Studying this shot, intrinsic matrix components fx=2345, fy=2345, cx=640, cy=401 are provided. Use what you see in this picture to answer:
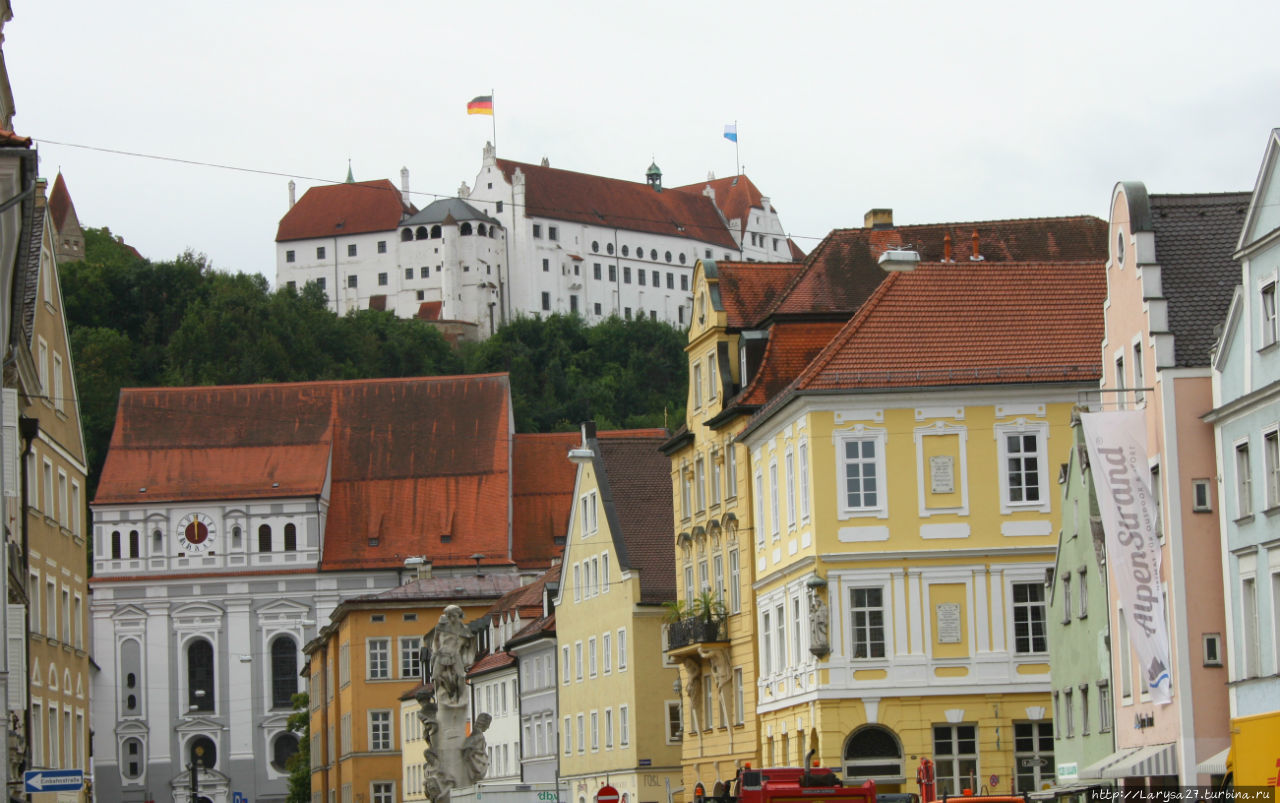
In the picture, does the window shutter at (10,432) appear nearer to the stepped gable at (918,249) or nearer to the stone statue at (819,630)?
the stone statue at (819,630)

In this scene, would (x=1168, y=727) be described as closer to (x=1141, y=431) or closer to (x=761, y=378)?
(x=1141, y=431)

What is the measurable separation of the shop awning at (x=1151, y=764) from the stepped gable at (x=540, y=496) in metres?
74.8

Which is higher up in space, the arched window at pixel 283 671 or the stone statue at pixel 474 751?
the arched window at pixel 283 671

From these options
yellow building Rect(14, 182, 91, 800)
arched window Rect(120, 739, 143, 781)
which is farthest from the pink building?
arched window Rect(120, 739, 143, 781)

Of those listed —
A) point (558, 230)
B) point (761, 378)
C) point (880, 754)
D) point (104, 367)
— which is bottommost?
point (880, 754)

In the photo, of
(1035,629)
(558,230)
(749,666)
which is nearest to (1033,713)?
(1035,629)

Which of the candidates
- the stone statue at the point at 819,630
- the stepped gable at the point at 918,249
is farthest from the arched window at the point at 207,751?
the stone statue at the point at 819,630

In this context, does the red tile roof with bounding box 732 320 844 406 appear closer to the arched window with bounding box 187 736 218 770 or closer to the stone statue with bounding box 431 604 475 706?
the stone statue with bounding box 431 604 475 706

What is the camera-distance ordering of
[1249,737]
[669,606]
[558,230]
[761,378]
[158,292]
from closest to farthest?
1. [1249,737]
2. [761,378]
3. [669,606]
4. [158,292]
5. [558,230]

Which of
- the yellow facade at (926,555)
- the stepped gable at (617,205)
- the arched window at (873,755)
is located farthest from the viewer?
the stepped gable at (617,205)

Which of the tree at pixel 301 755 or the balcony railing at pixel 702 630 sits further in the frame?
A: the tree at pixel 301 755

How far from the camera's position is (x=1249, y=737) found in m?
23.7

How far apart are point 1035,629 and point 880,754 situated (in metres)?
3.20

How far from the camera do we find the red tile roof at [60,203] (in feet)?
557
